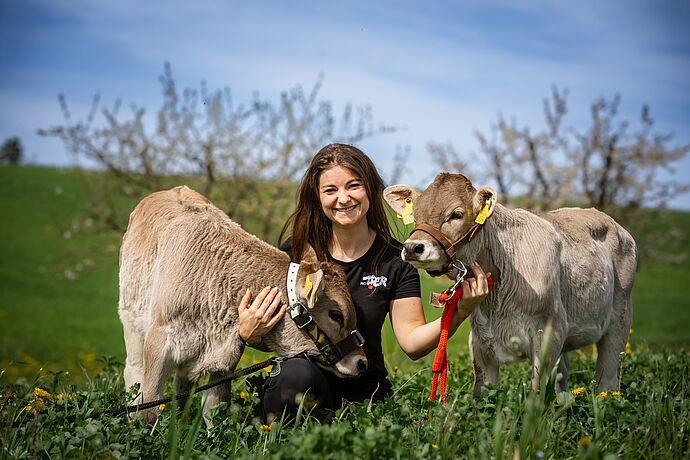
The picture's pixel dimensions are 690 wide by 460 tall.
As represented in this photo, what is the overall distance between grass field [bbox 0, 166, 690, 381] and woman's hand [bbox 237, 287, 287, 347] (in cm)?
329

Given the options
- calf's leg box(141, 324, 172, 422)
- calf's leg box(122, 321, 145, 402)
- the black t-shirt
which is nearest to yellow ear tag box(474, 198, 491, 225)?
the black t-shirt

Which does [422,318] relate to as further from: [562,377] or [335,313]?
[562,377]

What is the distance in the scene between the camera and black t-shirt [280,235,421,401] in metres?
4.77

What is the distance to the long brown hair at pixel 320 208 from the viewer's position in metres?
4.88

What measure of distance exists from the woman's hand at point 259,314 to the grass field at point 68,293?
329cm

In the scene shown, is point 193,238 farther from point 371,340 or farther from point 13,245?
point 13,245

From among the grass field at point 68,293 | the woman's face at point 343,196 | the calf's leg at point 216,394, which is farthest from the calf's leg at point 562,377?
the calf's leg at point 216,394

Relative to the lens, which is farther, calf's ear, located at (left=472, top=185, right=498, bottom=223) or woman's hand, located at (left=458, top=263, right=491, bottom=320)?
calf's ear, located at (left=472, top=185, right=498, bottom=223)

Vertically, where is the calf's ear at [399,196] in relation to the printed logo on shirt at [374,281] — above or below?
above

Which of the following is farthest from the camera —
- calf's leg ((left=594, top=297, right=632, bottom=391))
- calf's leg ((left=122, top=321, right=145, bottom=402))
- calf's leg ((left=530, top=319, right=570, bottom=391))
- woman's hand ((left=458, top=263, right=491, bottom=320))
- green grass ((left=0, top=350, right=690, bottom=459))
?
calf's leg ((left=594, top=297, right=632, bottom=391))

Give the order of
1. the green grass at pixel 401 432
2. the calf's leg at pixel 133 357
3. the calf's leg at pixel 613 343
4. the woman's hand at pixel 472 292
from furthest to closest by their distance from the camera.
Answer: the calf's leg at pixel 613 343, the calf's leg at pixel 133 357, the woman's hand at pixel 472 292, the green grass at pixel 401 432

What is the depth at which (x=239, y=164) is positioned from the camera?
13.0 m

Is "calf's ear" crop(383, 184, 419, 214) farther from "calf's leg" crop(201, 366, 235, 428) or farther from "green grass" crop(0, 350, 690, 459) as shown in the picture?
"calf's leg" crop(201, 366, 235, 428)

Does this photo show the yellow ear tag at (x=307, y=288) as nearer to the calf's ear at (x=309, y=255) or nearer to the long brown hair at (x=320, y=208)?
the calf's ear at (x=309, y=255)
